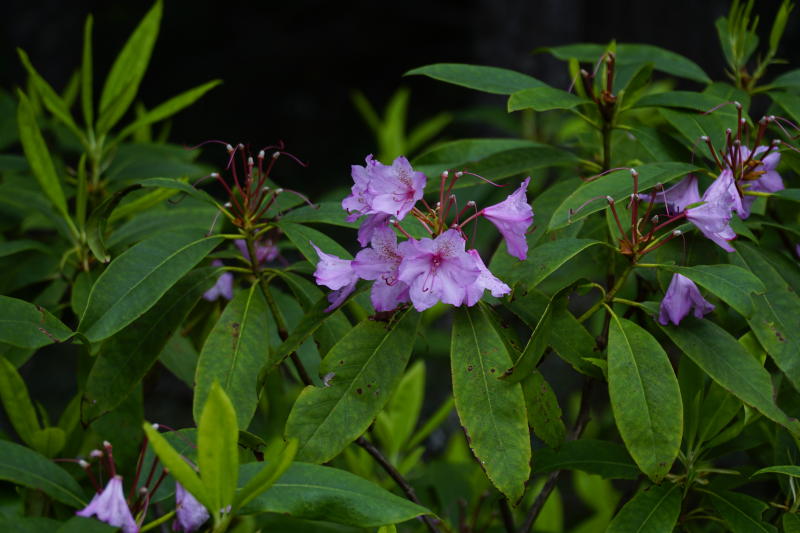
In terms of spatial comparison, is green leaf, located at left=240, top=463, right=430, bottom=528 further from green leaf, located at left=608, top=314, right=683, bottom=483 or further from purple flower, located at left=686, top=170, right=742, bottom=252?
purple flower, located at left=686, top=170, right=742, bottom=252

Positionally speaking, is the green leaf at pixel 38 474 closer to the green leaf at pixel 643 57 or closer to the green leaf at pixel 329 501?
the green leaf at pixel 329 501

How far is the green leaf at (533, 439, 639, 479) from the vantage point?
1269mm

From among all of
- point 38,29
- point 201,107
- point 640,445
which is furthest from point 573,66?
point 201,107

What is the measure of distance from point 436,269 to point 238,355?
325 millimetres

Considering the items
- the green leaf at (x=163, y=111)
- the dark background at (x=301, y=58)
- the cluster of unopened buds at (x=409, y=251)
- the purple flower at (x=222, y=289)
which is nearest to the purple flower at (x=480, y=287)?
the cluster of unopened buds at (x=409, y=251)

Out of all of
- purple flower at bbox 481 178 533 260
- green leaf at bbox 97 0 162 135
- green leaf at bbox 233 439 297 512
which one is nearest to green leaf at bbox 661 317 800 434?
purple flower at bbox 481 178 533 260

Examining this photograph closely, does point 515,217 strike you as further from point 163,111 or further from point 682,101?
point 163,111

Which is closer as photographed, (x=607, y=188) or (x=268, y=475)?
(x=268, y=475)

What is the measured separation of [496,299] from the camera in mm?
1173

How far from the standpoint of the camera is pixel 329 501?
0.99 metres

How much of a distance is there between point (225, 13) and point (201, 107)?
0.82 meters

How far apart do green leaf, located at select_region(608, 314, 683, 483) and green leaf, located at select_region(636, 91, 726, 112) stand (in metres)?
0.40

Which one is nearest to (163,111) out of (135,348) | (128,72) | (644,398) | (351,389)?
(128,72)

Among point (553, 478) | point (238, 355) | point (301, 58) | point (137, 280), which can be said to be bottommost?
point (301, 58)
